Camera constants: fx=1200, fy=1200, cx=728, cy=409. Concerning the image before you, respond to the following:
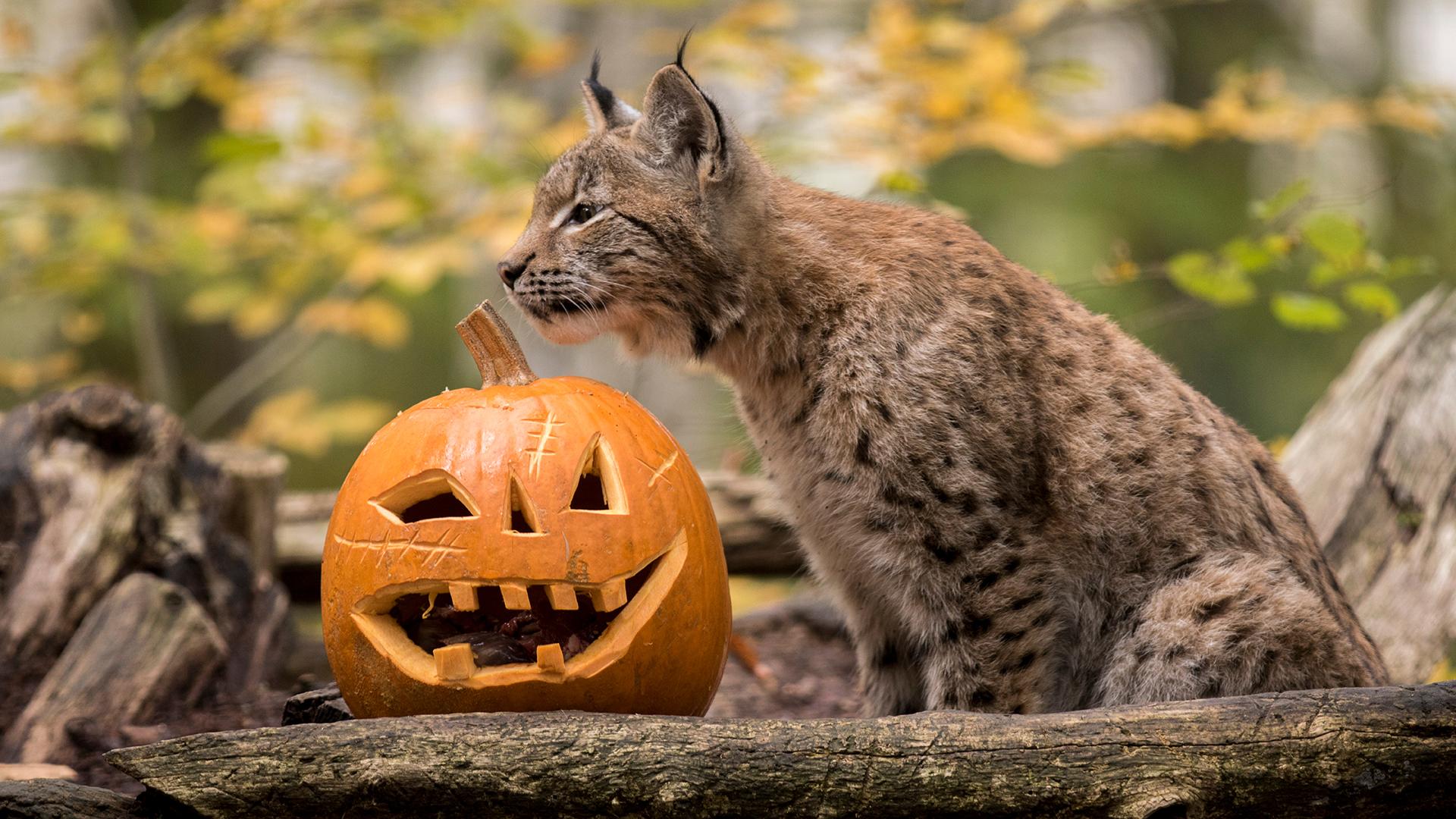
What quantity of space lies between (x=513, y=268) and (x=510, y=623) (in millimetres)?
1337

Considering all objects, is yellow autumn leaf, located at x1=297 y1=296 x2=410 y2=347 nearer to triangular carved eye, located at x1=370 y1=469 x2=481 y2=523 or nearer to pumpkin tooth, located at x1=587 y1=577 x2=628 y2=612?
triangular carved eye, located at x1=370 y1=469 x2=481 y2=523

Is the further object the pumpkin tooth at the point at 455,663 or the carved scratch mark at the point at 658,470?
the carved scratch mark at the point at 658,470

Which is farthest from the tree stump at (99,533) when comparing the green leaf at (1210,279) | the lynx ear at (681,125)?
the green leaf at (1210,279)

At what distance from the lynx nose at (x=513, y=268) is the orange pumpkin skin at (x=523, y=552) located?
79 centimetres

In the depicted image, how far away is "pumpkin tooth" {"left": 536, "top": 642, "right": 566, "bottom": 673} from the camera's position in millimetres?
2961

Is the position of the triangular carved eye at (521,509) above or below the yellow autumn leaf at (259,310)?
below

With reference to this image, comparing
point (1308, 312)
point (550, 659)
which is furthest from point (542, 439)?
point (1308, 312)

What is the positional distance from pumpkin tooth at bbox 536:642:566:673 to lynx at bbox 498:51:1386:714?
3.82 feet

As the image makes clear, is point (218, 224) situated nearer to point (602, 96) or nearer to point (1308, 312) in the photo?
point (602, 96)

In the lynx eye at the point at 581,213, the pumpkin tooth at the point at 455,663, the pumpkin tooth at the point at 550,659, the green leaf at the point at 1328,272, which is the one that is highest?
the lynx eye at the point at 581,213

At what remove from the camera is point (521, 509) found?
3135 millimetres

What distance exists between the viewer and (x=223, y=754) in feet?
8.29

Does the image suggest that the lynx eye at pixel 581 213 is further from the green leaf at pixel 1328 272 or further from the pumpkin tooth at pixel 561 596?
the green leaf at pixel 1328 272

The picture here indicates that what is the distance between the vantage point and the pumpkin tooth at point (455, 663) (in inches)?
117
